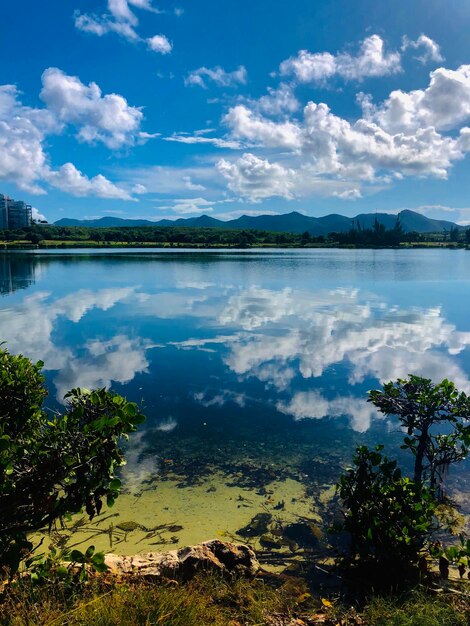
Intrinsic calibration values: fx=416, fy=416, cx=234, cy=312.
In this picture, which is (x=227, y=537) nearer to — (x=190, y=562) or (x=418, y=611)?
(x=190, y=562)

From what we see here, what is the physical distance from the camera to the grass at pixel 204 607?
5.32m

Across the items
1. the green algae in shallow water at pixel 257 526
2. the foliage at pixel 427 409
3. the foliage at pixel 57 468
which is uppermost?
the foliage at pixel 57 468

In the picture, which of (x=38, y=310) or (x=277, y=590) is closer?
(x=277, y=590)

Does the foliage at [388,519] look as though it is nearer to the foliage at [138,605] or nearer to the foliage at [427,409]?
the foliage at [138,605]

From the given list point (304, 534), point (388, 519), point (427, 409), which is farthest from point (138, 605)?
point (427, 409)

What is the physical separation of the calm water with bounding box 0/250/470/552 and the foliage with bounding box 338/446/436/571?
2909 mm

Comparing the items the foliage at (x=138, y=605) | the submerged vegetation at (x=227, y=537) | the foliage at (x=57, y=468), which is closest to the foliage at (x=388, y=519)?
the submerged vegetation at (x=227, y=537)

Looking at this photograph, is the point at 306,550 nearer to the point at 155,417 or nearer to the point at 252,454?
the point at 252,454

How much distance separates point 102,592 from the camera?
6.15 meters

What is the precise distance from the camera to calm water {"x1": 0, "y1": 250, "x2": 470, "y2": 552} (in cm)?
1131

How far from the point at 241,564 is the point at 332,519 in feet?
11.3

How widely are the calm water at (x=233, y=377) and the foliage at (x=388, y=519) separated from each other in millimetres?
2909

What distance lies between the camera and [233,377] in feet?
71.5

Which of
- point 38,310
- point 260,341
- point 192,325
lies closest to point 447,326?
point 260,341
